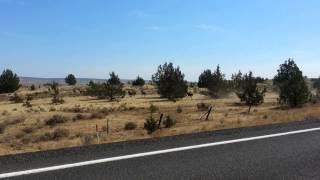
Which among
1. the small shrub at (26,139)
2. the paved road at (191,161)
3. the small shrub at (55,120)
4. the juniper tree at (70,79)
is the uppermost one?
the juniper tree at (70,79)

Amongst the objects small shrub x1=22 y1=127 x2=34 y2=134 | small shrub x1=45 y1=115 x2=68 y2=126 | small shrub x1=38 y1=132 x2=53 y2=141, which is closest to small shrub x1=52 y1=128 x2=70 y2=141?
small shrub x1=38 y1=132 x2=53 y2=141

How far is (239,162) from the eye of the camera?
776 centimetres

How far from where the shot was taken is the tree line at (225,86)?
46.1 metres

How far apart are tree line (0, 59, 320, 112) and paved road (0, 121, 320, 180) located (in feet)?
120

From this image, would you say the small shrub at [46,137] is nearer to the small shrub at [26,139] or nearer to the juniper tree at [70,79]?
the small shrub at [26,139]

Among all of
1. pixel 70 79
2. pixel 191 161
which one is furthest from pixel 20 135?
pixel 70 79

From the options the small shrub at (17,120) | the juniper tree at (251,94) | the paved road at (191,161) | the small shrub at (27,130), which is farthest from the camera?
the juniper tree at (251,94)

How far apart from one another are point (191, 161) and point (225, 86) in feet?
219

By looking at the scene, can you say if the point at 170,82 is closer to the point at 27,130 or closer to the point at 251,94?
the point at 251,94

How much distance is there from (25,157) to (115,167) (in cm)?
150

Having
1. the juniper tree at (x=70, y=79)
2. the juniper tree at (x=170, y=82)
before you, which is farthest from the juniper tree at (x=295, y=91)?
the juniper tree at (x=70, y=79)

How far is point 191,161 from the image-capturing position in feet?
25.5

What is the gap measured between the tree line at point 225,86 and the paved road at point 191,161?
36.5 metres

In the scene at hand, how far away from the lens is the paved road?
6.80 m
